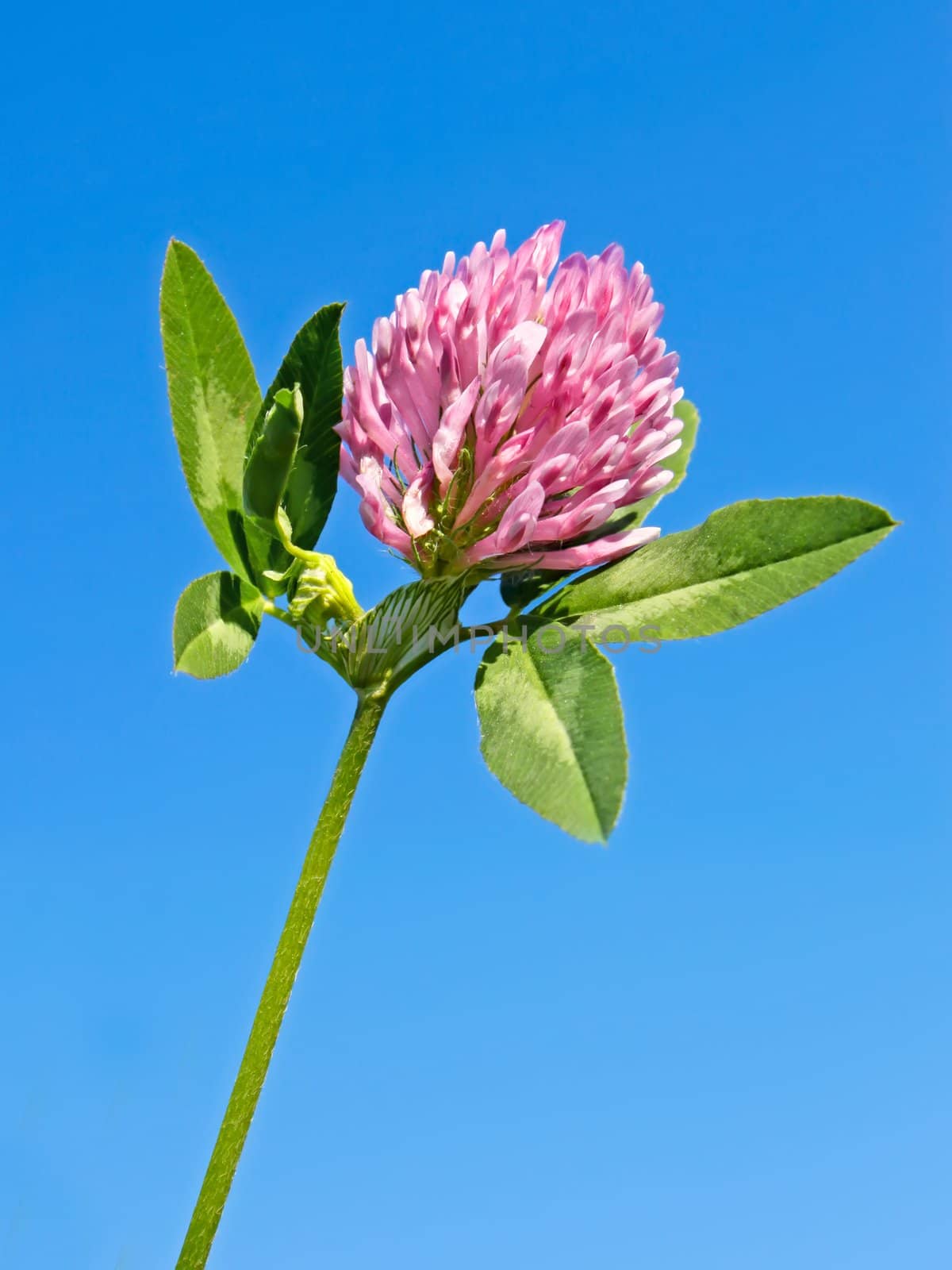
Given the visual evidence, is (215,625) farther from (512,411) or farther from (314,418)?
(512,411)

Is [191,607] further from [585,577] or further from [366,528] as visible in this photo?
[585,577]

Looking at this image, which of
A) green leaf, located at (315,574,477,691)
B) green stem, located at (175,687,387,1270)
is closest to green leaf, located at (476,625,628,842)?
green leaf, located at (315,574,477,691)

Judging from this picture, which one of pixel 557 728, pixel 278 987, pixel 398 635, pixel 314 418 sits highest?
pixel 314 418

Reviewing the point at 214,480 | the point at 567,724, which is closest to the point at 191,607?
the point at 214,480

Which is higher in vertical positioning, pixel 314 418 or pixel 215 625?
pixel 314 418

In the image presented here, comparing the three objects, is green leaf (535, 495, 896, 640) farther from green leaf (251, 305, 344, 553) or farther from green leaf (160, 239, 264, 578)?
green leaf (160, 239, 264, 578)

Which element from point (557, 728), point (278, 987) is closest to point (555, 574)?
point (557, 728)

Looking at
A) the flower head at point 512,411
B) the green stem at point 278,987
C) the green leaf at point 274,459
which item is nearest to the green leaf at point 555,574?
the flower head at point 512,411
